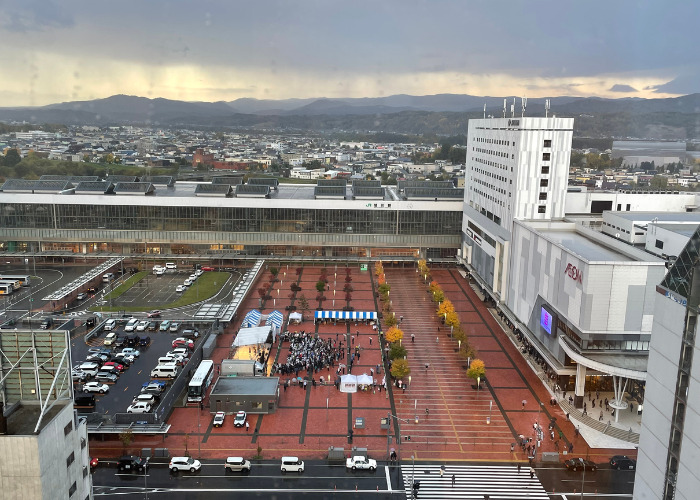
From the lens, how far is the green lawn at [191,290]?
41406 millimetres

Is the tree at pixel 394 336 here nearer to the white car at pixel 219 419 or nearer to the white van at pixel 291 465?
the white car at pixel 219 419

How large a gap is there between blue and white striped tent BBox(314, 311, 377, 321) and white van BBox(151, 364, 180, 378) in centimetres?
1189

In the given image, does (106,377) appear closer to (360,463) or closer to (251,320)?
(251,320)

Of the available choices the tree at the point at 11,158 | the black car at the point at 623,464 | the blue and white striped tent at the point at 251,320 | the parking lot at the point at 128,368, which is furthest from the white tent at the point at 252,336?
the tree at the point at 11,158

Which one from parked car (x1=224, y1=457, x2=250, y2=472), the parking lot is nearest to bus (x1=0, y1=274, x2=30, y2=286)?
the parking lot

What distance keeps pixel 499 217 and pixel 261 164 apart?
8971cm

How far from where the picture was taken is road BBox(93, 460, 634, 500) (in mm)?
20781

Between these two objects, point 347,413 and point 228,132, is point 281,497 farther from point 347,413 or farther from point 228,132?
point 228,132

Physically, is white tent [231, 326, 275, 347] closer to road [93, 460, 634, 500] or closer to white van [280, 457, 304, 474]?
road [93, 460, 634, 500]

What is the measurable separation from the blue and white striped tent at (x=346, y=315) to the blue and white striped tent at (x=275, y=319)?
106 inches

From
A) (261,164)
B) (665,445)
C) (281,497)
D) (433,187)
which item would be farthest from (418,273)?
(261,164)

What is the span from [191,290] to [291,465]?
27.5 m

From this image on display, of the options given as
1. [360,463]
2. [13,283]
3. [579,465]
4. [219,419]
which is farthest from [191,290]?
[579,465]

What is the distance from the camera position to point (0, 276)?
1844 inches
